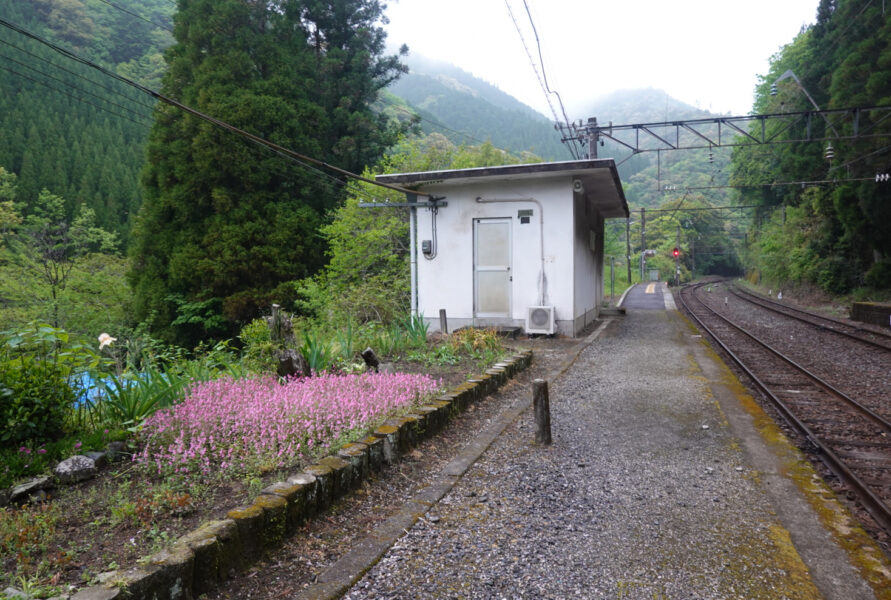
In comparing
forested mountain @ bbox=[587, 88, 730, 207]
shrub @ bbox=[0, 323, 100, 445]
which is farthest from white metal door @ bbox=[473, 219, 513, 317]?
forested mountain @ bbox=[587, 88, 730, 207]

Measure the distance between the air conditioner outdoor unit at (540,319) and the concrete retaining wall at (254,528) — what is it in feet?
21.3

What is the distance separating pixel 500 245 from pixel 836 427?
661cm

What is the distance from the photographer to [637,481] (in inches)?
148

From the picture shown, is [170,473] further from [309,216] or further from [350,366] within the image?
[309,216]

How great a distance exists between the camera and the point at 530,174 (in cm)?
1005

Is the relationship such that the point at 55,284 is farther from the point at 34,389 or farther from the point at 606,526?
the point at 606,526

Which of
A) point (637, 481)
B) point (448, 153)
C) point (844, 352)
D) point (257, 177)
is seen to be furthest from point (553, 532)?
point (257, 177)

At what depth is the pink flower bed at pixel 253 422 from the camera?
3.38 m

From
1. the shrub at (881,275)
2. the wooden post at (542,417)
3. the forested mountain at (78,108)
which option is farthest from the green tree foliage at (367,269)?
the forested mountain at (78,108)

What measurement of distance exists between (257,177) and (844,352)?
1698 cm

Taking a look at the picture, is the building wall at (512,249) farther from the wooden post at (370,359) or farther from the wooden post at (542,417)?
the wooden post at (542,417)

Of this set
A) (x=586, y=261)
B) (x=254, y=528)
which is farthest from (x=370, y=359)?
(x=586, y=261)

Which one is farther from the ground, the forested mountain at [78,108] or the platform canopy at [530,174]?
the forested mountain at [78,108]

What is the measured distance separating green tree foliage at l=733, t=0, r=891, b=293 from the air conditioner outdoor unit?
33.3ft
